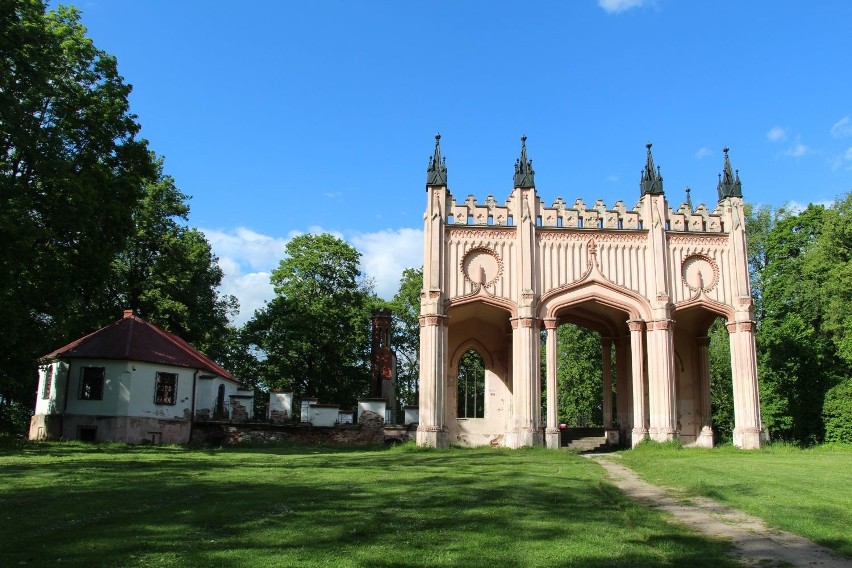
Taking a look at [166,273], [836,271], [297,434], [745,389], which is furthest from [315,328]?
[836,271]

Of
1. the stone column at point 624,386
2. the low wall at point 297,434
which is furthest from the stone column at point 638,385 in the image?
the low wall at point 297,434

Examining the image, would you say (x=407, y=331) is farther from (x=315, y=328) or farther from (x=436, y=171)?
(x=436, y=171)

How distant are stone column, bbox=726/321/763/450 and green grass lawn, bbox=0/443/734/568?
13.9 meters

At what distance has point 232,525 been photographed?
881cm

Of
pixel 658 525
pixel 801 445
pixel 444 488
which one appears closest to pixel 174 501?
pixel 444 488

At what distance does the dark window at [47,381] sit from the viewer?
91.4ft

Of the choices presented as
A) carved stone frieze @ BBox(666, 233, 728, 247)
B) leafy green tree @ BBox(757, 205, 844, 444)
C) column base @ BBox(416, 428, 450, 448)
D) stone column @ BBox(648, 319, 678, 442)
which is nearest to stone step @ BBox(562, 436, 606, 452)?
stone column @ BBox(648, 319, 678, 442)

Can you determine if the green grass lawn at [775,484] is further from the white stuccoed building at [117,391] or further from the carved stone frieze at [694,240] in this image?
the white stuccoed building at [117,391]

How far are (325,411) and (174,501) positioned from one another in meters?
17.8

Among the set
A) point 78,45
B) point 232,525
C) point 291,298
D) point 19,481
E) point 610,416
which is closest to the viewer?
point 232,525

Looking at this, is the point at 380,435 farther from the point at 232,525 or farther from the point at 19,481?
the point at 232,525

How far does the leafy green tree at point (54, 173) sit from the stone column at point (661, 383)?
64.7ft

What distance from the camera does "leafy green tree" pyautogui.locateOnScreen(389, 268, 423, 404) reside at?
1986 inches

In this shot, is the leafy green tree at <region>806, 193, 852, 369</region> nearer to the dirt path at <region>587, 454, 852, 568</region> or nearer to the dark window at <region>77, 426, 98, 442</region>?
the dirt path at <region>587, 454, 852, 568</region>
